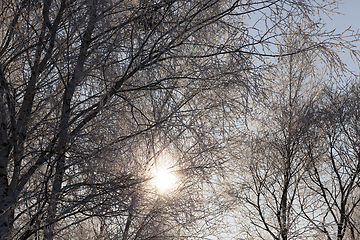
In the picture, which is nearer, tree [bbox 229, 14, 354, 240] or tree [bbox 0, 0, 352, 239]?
tree [bbox 0, 0, 352, 239]

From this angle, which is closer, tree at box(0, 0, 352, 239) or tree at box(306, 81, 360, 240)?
tree at box(0, 0, 352, 239)

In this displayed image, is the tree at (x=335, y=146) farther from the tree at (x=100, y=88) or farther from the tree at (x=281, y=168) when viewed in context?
the tree at (x=100, y=88)

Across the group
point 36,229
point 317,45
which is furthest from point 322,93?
point 36,229

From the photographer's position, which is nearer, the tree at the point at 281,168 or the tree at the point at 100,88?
the tree at the point at 100,88

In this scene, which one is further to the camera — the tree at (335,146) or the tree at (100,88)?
the tree at (335,146)

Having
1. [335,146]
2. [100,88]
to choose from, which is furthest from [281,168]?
[100,88]

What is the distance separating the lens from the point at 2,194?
3873mm

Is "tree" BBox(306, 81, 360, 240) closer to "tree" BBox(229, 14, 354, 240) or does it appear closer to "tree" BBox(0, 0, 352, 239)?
"tree" BBox(229, 14, 354, 240)

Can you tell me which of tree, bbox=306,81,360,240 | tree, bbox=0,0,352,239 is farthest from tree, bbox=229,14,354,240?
tree, bbox=0,0,352,239

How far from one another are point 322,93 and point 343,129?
3.89 feet

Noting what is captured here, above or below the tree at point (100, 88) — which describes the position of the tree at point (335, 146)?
above

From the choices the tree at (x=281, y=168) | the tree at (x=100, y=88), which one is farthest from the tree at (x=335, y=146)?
the tree at (x=100, y=88)

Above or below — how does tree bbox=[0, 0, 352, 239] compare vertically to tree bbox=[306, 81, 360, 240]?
below

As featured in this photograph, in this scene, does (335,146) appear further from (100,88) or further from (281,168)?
(100,88)
